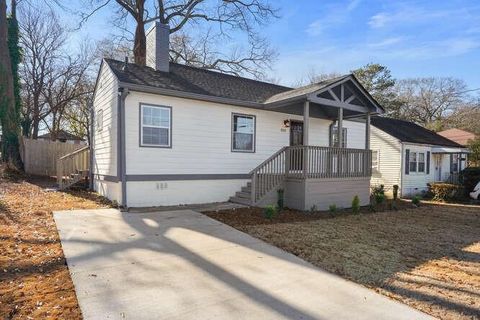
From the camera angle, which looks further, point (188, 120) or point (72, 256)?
point (188, 120)

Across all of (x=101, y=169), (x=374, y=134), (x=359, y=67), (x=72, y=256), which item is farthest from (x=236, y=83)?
(x=359, y=67)

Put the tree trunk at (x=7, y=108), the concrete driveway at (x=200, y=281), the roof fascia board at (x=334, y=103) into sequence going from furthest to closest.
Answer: the tree trunk at (x=7, y=108), the roof fascia board at (x=334, y=103), the concrete driveway at (x=200, y=281)

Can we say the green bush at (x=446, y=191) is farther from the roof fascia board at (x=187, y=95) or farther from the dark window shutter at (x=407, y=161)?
the roof fascia board at (x=187, y=95)

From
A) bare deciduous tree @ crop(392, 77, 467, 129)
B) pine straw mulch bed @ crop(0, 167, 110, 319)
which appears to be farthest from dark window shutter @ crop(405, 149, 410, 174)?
bare deciduous tree @ crop(392, 77, 467, 129)

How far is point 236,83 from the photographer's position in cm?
1298

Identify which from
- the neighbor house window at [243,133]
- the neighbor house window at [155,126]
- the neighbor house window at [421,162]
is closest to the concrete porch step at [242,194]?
the neighbor house window at [243,133]

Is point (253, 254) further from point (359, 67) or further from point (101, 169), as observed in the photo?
point (359, 67)

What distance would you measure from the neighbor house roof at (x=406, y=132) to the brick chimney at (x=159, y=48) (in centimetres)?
1343

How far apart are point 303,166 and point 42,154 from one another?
14972mm

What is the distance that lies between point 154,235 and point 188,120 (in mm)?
4699

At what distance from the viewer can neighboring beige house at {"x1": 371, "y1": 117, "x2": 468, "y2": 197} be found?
18.5 metres

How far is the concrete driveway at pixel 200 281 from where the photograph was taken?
3471 millimetres

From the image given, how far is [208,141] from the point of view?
35.0 feet

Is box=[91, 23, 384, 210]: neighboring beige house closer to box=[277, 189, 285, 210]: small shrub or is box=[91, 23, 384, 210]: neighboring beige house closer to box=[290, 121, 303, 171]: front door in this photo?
box=[290, 121, 303, 171]: front door
